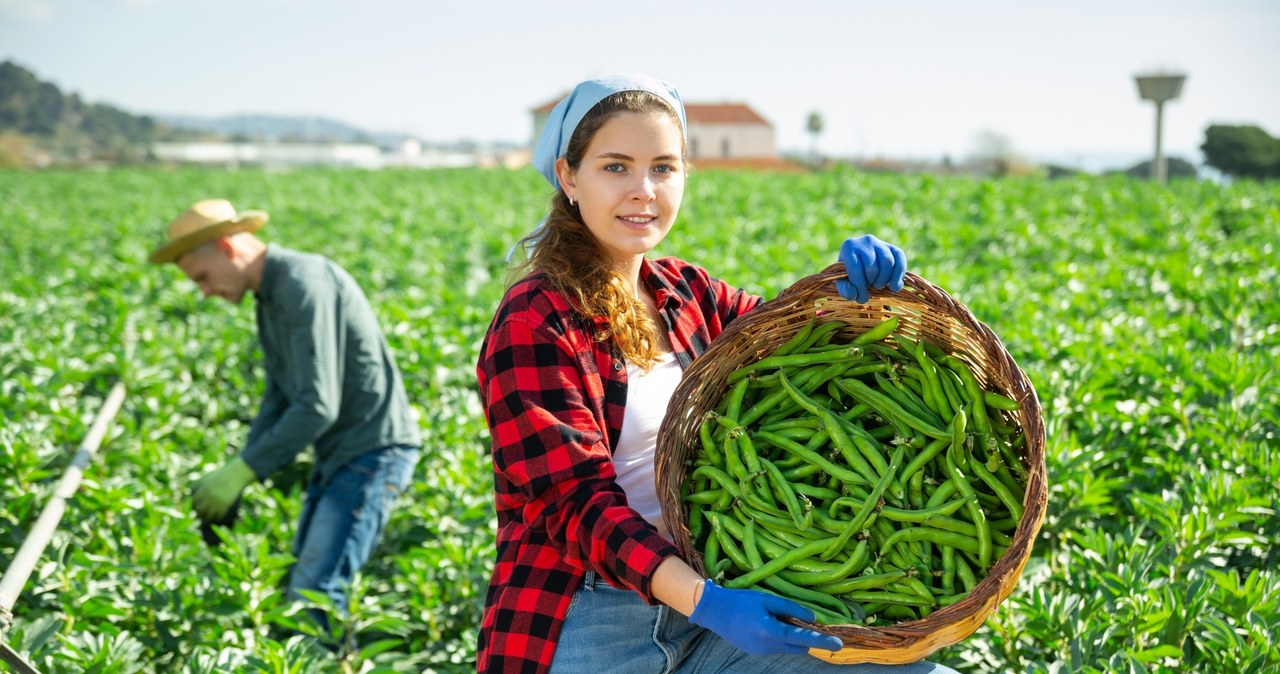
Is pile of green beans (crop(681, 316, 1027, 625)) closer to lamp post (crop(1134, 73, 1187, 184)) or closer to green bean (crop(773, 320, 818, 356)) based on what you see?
green bean (crop(773, 320, 818, 356))

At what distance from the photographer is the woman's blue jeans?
204 cm

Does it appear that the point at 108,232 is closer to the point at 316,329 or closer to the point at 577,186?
the point at 316,329

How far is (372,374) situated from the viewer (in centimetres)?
398

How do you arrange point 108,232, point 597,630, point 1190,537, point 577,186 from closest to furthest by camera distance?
point 597,630 → point 577,186 → point 1190,537 → point 108,232

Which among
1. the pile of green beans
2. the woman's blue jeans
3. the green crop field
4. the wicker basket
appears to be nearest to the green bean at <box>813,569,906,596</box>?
the pile of green beans

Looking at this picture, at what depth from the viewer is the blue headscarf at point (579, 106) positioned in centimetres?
218

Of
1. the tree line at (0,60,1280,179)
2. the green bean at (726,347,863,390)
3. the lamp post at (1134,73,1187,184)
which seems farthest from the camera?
the tree line at (0,60,1280,179)

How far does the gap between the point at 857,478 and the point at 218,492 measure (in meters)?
2.65

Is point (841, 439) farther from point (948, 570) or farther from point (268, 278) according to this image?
point (268, 278)

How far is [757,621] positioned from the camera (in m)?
1.73

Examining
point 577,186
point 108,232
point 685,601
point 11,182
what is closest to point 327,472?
point 577,186

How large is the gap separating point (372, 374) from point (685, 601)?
245 cm

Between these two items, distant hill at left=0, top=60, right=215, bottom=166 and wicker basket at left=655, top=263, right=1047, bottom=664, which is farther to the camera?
distant hill at left=0, top=60, right=215, bottom=166

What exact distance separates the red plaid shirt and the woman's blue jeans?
37 millimetres
